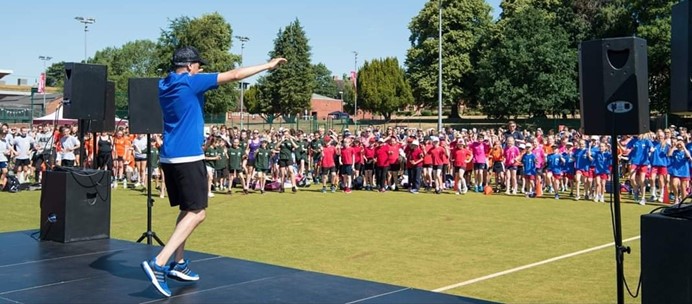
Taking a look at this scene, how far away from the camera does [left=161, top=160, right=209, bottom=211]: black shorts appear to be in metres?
5.30

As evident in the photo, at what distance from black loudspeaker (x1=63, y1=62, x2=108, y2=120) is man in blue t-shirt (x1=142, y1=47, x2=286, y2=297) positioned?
313cm

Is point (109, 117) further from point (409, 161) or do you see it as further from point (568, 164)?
point (568, 164)

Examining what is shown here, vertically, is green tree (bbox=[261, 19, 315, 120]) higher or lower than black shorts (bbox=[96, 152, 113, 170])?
higher

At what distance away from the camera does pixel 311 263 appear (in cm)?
896

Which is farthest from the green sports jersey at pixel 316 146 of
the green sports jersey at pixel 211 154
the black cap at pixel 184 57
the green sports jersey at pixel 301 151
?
the black cap at pixel 184 57

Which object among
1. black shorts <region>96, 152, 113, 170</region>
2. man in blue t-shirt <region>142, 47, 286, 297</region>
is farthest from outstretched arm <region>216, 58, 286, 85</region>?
black shorts <region>96, 152, 113, 170</region>

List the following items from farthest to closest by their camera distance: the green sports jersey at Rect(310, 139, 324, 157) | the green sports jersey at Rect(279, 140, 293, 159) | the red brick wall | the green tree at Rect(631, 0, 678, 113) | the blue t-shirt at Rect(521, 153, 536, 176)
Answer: the red brick wall
the green tree at Rect(631, 0, 678, 113)
the green sports jersey at Rect(310, 139, 324, 157)
the green sports jersey at Rect(279, 140, 293, 159)
the blue t-shirt at Rect(521, 153, 536, 176)

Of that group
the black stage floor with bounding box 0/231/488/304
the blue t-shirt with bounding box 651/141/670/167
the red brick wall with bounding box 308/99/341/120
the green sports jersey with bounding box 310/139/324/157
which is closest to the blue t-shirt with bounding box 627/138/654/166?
the blue t-shirt with bounding box 651/141/670/167

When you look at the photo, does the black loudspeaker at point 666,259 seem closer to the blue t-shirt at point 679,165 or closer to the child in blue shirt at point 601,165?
the blue t-shirt at point 679,165

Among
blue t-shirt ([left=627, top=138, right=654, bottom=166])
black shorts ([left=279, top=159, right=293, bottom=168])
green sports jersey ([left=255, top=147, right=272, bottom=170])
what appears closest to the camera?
blue t-shirt ([left=627, top=138, right=654, bottom=166])

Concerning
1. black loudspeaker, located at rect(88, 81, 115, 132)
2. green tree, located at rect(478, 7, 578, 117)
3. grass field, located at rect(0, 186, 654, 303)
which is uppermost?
green tree, located at rect(478, 7, 578, 117)

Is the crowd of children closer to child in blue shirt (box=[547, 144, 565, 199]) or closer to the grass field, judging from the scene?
child in blue shirt (box=[547, 144, 565, 199])

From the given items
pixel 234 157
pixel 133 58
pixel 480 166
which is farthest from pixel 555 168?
pixel 133 58

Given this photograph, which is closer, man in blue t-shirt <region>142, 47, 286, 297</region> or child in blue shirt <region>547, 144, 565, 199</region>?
man in blue t-shirt <region>142, 47, 286, 297</region>
